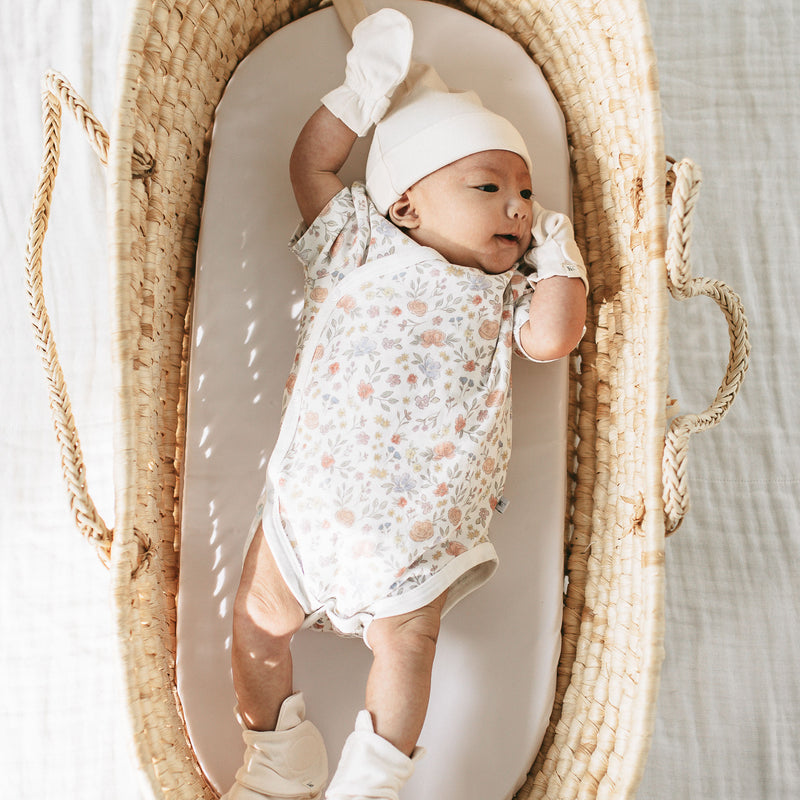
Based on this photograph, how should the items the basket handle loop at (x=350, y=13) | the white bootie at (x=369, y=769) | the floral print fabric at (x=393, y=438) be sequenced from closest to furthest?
the white bootie at (x=369, y=769) → the floral print fabric at (x=393, y=438) → the basket handle loop at (x=350, y=13)

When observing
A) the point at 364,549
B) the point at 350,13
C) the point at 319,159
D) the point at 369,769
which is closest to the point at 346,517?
the point at 364,549

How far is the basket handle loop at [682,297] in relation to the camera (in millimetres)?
952

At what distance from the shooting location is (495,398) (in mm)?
1082

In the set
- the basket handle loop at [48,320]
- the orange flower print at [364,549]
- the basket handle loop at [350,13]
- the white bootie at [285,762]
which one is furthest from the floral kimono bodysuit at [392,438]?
the basket handle loop at [350,13]

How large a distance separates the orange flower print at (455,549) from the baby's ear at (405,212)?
43cm

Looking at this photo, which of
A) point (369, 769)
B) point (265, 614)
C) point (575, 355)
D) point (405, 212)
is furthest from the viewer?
point (575, 355)

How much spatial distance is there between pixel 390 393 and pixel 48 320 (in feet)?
1.32

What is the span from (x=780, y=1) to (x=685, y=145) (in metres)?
0.32

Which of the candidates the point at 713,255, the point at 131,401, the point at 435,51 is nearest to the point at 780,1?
the point at 713,255

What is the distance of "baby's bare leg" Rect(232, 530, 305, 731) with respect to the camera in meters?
1.01

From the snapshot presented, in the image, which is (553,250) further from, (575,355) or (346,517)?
(346,517)

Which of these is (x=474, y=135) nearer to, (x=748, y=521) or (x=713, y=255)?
(x=713, y=255)

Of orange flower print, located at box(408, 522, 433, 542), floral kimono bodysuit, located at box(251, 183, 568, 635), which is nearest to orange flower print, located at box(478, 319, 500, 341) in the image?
floral kimono bodysuit, located at box(251, 183, 568, 635)

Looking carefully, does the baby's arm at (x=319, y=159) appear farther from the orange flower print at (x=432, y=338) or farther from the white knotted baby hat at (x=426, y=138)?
the orange flower print at (x=432, y=338)
